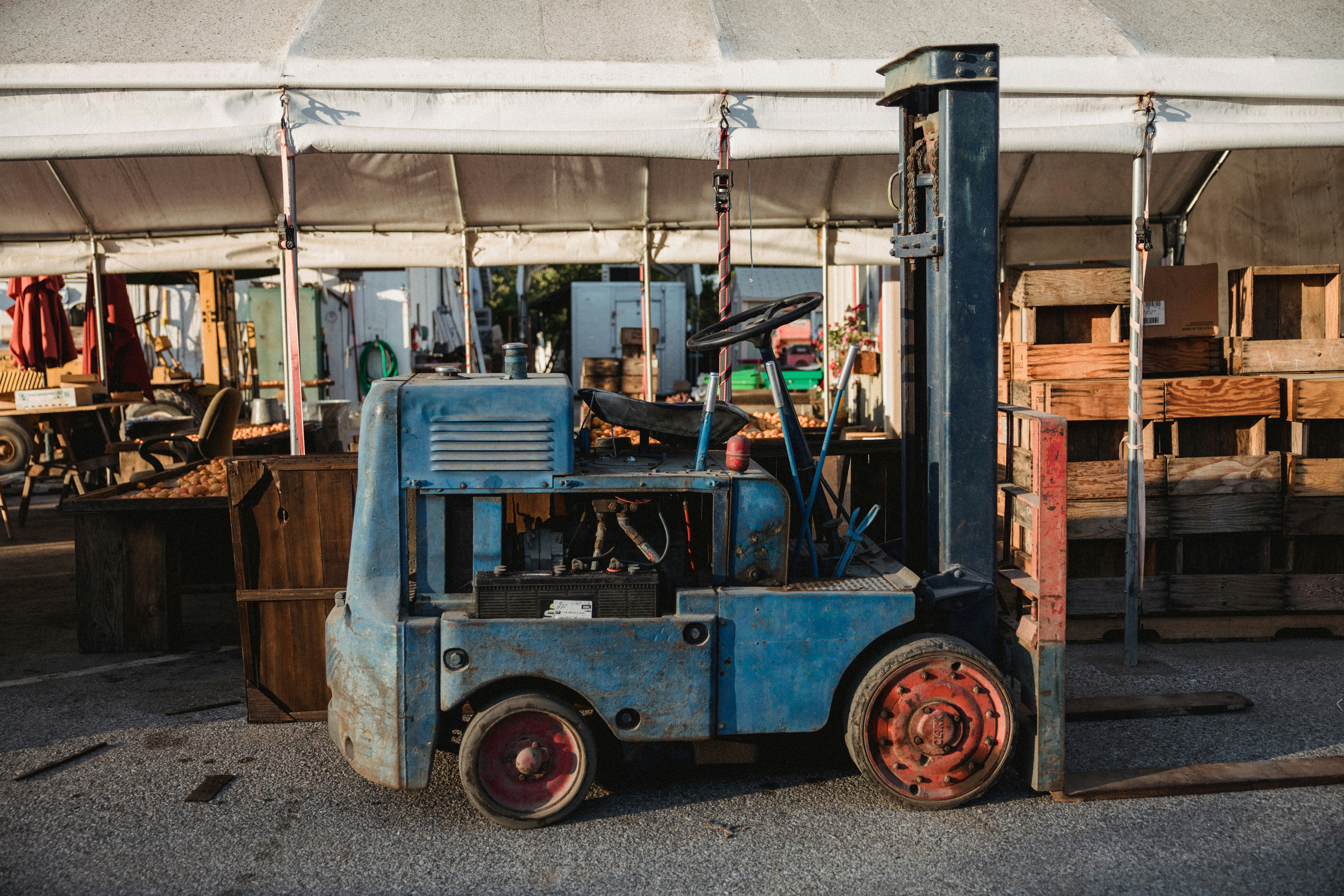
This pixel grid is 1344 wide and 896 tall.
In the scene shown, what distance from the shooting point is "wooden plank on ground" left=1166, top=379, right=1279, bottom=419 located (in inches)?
239

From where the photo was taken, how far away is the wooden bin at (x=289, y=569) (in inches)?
187

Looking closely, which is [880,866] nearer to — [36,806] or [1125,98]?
[36,806]

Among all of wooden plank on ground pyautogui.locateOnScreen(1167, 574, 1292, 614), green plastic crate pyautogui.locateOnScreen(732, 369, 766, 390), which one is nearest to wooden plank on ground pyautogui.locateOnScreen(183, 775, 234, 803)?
wooden plank on ground pyautogui.locateOnScreen(1167, 574, 1292, 614)

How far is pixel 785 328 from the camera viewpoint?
27.2 metres

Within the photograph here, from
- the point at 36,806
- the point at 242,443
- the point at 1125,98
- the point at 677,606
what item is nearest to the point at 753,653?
the point at 677,606

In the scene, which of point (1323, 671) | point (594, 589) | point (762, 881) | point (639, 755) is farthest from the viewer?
point (1323, 671)

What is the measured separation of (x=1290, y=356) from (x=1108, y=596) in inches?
75.9

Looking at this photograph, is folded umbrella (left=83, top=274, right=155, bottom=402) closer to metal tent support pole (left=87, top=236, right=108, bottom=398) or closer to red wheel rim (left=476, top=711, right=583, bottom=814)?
metal tent support pole (left=87, top=236, right=108, bottom=398)

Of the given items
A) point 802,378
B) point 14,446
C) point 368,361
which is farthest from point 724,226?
point 368,361

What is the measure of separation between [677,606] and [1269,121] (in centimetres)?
489

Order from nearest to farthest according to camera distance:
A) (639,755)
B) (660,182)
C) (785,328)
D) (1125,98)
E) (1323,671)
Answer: (639,755) < (1323,671) < (1125,98) < (660,182) < (785,328)

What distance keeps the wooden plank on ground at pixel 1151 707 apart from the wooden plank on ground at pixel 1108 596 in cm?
104

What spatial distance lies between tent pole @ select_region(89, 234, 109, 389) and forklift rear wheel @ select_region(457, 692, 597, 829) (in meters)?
7.73

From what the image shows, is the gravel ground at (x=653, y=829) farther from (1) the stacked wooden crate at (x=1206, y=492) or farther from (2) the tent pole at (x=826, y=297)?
(2) the tent pole at (x=826, y=297)
